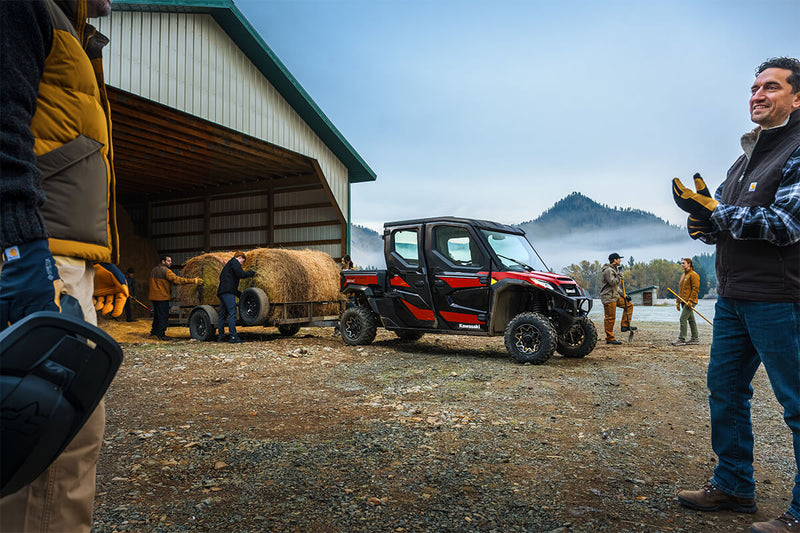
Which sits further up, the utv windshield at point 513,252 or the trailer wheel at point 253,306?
the utv windshield at point 513,252

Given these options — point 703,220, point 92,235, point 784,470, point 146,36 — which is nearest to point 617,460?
point 784,470

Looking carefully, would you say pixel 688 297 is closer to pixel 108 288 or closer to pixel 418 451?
pixel 418 451

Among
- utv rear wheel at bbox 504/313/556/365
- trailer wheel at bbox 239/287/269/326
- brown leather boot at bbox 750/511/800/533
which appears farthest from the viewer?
trailer wheel at bbox 239/287/269/326

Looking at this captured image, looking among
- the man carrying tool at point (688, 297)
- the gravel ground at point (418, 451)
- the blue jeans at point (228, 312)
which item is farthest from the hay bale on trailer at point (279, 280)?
the man carrying tool at point (688, 297)

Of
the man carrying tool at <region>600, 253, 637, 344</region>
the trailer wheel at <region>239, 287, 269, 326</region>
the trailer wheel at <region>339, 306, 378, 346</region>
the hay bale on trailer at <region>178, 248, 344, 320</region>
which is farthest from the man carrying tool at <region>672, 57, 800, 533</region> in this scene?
the hay bale on trailer at <region>178, 248, 344, 320</region>

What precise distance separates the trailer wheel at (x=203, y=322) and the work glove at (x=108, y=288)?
348 inches

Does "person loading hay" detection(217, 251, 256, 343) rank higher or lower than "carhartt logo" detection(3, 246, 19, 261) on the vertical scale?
lower

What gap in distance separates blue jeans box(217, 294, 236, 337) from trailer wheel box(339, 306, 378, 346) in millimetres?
2298

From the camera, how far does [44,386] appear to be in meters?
1.33

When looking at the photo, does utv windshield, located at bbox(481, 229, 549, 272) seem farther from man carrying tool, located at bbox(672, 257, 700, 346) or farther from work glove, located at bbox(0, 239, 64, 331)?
work glove, located at bbox(0, 239, 64, 331)

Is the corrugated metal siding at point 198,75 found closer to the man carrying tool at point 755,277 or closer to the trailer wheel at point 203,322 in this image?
the trailer wheel at point 203,322

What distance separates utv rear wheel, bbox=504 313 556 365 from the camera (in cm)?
692

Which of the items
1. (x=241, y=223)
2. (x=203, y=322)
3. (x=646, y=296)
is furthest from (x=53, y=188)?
(x=646, y=296)

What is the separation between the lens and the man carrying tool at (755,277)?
238cm
